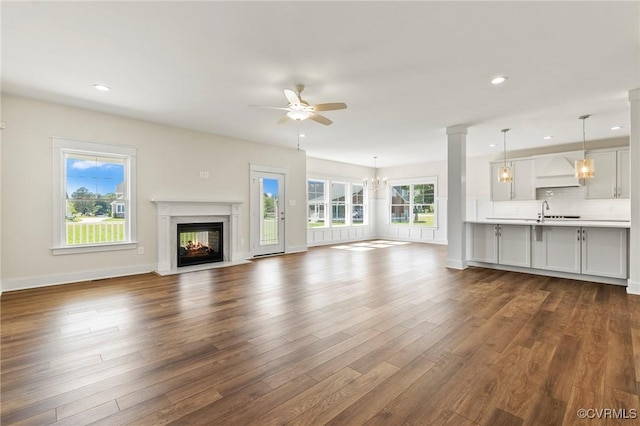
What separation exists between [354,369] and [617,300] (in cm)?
386

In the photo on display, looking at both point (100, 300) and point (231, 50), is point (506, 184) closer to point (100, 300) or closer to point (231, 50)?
Result: point (231, 50)

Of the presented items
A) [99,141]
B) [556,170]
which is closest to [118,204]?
[99,141]

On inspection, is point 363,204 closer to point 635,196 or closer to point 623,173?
point 623,173

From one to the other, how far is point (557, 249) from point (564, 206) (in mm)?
3496

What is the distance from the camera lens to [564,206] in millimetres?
7535

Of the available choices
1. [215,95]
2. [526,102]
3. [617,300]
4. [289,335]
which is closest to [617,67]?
[526,102]

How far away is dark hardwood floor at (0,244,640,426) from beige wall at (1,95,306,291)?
620 mm

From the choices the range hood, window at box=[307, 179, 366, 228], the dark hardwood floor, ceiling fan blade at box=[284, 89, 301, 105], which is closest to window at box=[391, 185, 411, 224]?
window at box=[307, 179, 366, 228]

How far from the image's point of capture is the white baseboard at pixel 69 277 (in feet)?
14.0

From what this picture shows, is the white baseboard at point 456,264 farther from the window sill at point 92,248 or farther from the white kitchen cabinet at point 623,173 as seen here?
the window sill at point 92,248

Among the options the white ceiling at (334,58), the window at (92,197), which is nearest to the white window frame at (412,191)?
the white ceiling at (334,58)

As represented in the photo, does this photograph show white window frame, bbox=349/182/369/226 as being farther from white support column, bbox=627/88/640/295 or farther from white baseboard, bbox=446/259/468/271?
white support column, bbox=627/88/640/295

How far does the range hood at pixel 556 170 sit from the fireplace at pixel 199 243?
7.80m

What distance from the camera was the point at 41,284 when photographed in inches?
175
